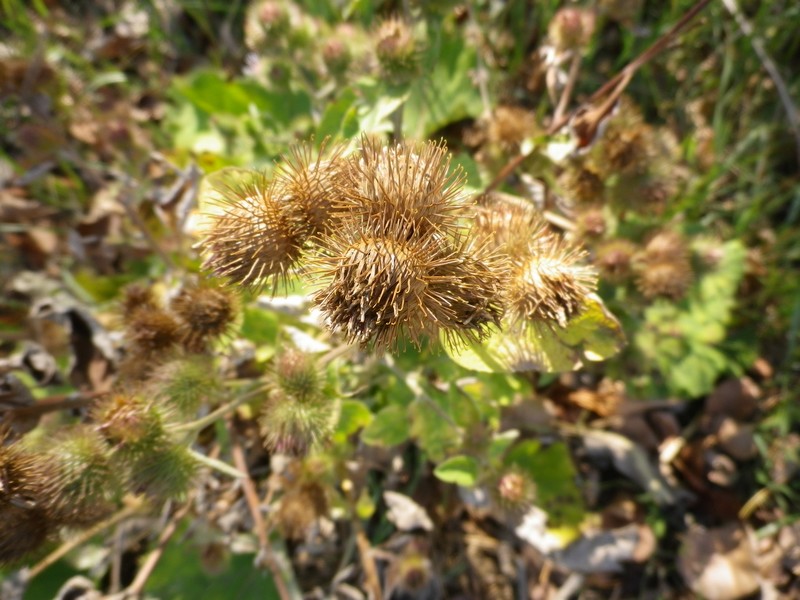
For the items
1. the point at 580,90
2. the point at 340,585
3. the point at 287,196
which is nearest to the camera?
the point at 287,196

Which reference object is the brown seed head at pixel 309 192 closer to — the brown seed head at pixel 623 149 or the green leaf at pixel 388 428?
the green leaf at pixel 388 428

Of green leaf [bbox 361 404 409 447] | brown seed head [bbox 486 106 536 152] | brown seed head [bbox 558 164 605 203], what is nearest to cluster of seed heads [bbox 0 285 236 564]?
green leaf [bbox 361 404 409 447]

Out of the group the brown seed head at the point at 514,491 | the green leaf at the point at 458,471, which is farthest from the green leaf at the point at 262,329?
the brown seed head at the point at 514,491

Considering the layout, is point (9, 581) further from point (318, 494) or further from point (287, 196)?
point (287, 196)

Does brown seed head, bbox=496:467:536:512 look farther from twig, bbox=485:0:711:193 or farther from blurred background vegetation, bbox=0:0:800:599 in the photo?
twig, bbox=485:0:711:193

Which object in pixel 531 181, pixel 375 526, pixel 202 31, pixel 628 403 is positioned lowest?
pixel 375 526

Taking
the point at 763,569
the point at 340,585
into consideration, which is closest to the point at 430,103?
the point at 340,585

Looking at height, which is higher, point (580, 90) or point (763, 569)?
point (580, 90)

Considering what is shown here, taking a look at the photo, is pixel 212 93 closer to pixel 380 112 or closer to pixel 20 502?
pixel 380 112

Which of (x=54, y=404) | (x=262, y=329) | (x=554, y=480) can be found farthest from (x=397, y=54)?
(x=554, y=480)
